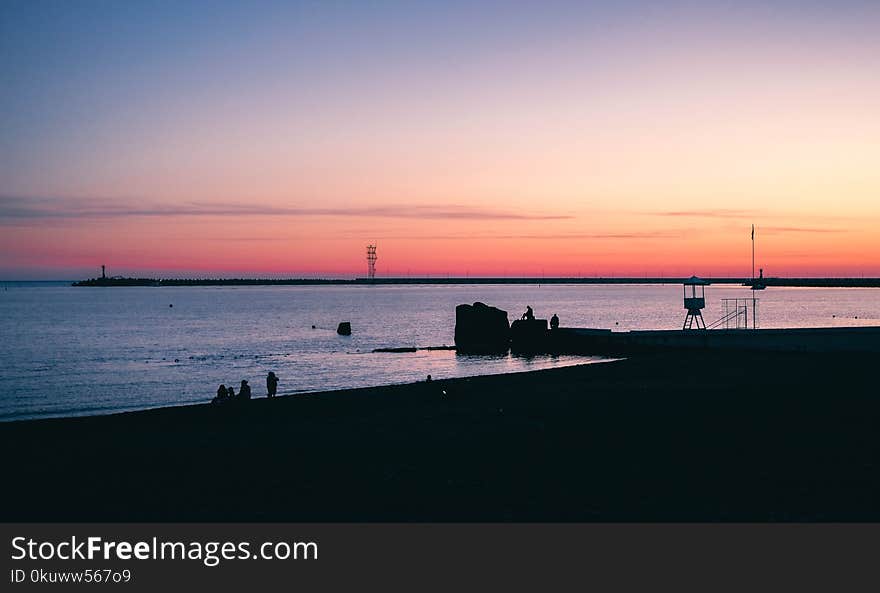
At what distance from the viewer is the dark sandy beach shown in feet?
39.5

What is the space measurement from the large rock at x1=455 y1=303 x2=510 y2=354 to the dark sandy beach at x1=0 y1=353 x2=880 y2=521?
140 feet

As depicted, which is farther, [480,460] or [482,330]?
[482,330]

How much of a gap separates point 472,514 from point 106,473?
25.5ft

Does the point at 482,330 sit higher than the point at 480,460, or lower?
lower

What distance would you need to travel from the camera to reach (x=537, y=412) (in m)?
22.4

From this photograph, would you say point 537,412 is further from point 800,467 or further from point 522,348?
point 522,348

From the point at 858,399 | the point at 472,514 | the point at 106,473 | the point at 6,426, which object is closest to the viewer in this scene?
the point at 472,514

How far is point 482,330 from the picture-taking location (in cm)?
7156

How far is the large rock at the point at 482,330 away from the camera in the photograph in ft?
229

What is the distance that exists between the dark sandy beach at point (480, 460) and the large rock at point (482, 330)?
42624 millimetres

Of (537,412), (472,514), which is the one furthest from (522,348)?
(472,514)

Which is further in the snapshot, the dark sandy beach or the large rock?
the large rock

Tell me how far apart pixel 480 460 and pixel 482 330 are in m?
56.1
